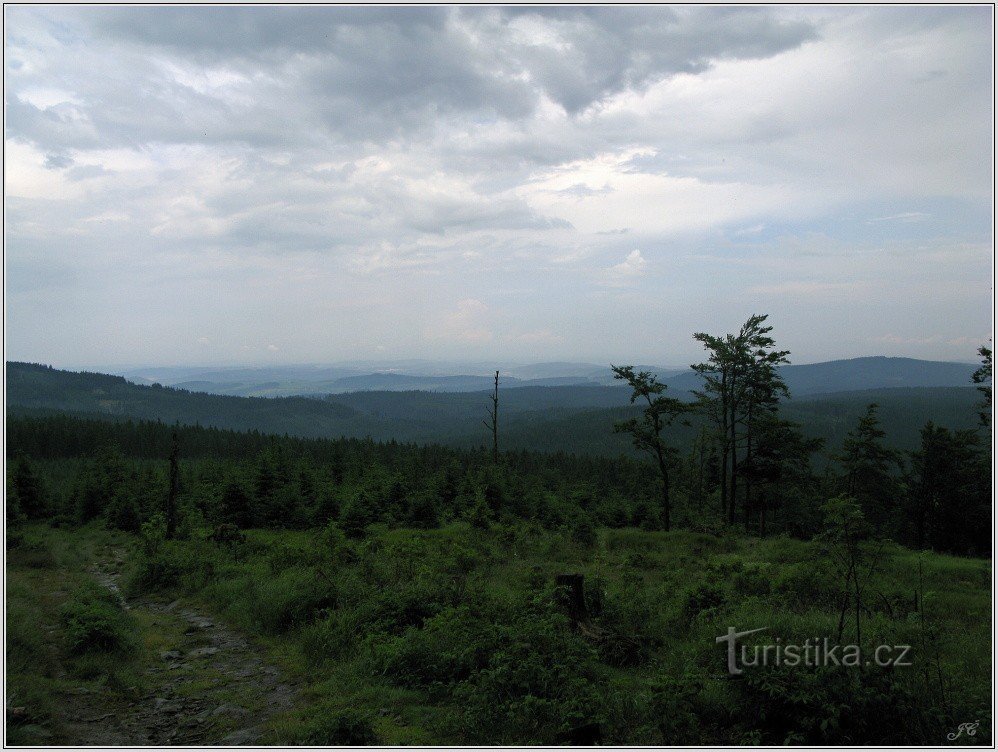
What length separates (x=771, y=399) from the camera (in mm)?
28656

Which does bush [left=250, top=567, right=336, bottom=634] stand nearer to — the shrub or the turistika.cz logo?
the shrub

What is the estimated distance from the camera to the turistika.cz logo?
254 inches

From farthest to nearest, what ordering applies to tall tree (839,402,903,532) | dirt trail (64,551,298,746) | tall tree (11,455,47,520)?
1. tall tree (839,402,903,532)
2. tall tree (11,455,47,520)
3. dirt trail (64,551,298,746)

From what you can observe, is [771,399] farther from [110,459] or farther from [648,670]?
[110,459]

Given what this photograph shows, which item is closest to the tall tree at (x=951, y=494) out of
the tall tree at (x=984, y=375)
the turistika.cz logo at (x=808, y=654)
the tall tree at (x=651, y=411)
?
the tall tree at (x=984, y=375)

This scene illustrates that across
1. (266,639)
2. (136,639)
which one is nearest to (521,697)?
(266,639)

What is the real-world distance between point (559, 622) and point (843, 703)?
4.08m

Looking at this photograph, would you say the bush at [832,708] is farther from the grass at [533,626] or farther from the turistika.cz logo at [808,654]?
the turistika.cz logo at [808,654]

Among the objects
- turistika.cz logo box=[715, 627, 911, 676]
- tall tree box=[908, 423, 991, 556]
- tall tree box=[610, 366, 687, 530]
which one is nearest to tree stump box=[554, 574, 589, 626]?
turistika.cz logo box=[715, 627, 911, 676]

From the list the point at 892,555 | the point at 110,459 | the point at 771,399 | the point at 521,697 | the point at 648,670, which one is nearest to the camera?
the point at 521,697

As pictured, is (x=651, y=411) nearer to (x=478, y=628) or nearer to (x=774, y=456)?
(x=774, y=456)

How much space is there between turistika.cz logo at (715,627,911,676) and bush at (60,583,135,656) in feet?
31.2

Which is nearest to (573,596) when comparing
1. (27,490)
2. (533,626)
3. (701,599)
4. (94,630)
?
(533,626)

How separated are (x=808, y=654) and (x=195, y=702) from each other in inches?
317
